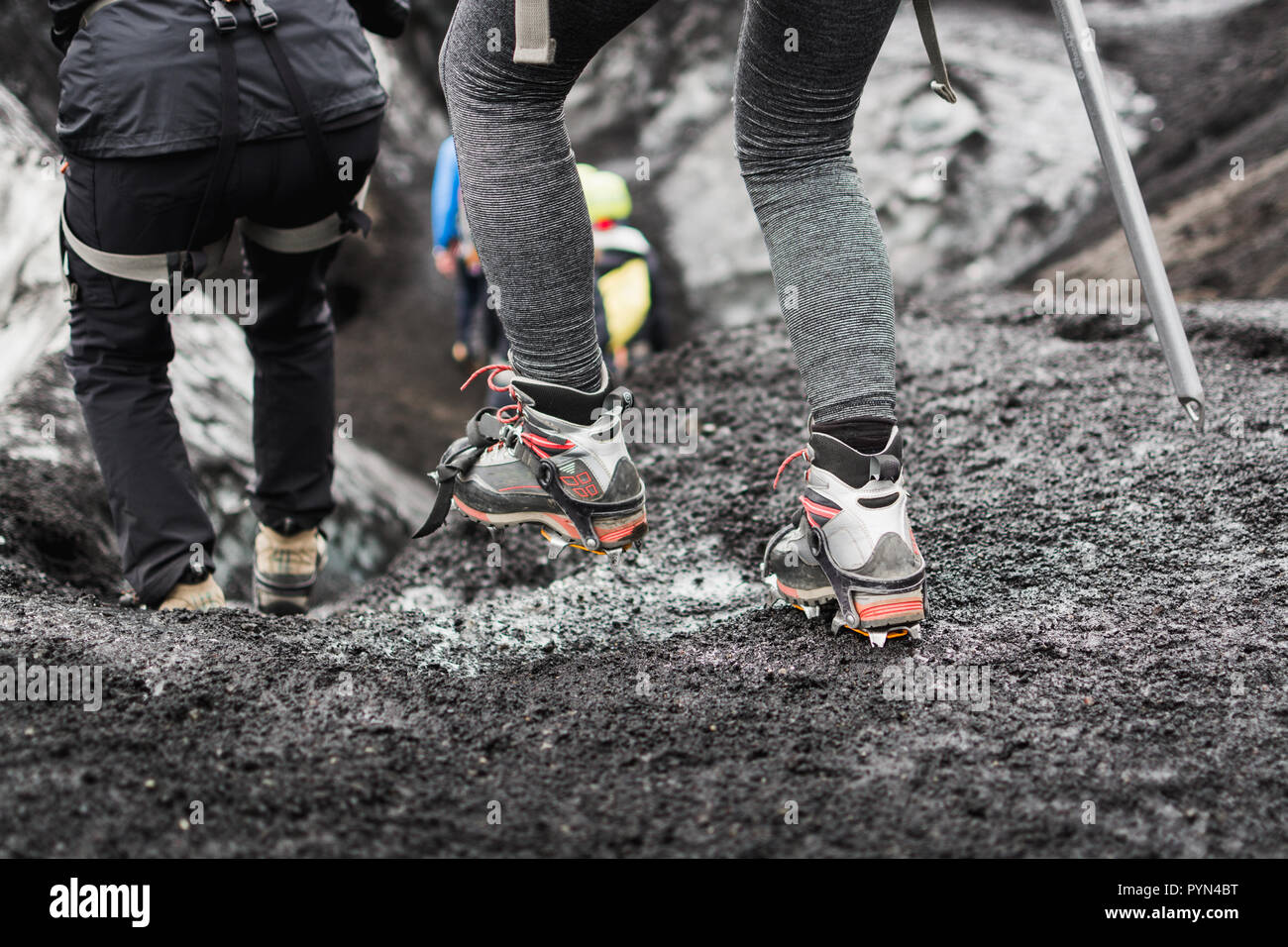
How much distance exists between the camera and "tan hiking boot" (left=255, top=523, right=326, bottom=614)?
322 cm

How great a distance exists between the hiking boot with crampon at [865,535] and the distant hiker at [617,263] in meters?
4.58

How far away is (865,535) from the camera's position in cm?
201

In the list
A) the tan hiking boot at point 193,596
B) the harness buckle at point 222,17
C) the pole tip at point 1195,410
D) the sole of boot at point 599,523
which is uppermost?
the harness buckle at point 222,17

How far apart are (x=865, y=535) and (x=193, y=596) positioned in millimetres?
1698

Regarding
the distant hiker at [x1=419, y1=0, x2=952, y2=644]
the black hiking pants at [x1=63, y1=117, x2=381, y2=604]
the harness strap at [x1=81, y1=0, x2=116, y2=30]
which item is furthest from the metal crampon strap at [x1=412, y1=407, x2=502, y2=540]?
the harness strap at [x1=81, y1=0, x2=116, y2=30]

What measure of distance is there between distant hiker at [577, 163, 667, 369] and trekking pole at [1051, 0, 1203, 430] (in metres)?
4.74

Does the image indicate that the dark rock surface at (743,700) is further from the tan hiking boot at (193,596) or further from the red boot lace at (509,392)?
the red boot lace at (509,392)

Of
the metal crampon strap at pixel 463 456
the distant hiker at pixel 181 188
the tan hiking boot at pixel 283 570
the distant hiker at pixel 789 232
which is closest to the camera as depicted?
the distant hiker at pixel 789 232

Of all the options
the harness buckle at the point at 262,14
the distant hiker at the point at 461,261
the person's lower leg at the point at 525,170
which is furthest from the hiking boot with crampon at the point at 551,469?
the distant hiker at the point at 461,261

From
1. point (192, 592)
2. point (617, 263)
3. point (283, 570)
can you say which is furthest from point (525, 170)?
point (617, 263)

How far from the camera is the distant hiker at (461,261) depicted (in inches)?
269

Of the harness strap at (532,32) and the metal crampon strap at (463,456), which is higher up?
the harness strap at (532,32)

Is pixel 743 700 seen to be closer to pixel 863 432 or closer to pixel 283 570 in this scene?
pixel 863 432
